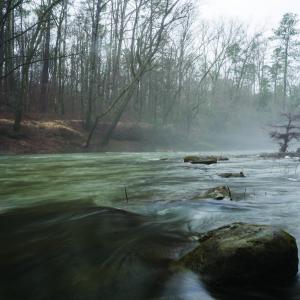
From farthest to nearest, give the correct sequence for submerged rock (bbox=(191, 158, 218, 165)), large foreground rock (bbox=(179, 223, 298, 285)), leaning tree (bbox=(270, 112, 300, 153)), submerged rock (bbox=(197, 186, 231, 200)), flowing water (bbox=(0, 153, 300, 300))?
leaning tree (bbox=(270, 112, 300, 153)) < submerged rock (bbox=(191, 158, 218, 165)) < submerged rock (bbox=(197, 186, 231, 200)) < large foreground rock (bbox=(179, 223, 298, 285)) < flowing water (bbox=(0, 153, 300, 300))

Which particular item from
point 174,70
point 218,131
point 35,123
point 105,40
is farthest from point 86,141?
point 218,131

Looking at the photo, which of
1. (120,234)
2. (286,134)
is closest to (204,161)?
(286,134)

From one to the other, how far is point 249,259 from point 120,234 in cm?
155

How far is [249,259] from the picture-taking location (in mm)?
2588

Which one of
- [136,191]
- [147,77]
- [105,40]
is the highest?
[105,40]

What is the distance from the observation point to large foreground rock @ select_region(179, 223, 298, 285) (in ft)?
8.43

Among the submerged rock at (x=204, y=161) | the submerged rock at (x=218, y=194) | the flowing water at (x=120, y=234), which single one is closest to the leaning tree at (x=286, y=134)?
the submerged rock at (x=204, y=161)

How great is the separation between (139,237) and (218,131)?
40828 mm

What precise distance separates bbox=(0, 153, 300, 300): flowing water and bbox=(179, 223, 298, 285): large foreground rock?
0.12 metres

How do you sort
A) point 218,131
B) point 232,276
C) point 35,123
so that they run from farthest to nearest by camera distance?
point 218,131 → point 35,123 → point 232,276

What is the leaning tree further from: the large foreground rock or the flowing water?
the large foreground rock

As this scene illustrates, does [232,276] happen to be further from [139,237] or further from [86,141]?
[86,141]

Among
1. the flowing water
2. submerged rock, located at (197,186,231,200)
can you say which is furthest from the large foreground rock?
submerged rock, located at (197,186,231,200)

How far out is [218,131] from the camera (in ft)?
143
